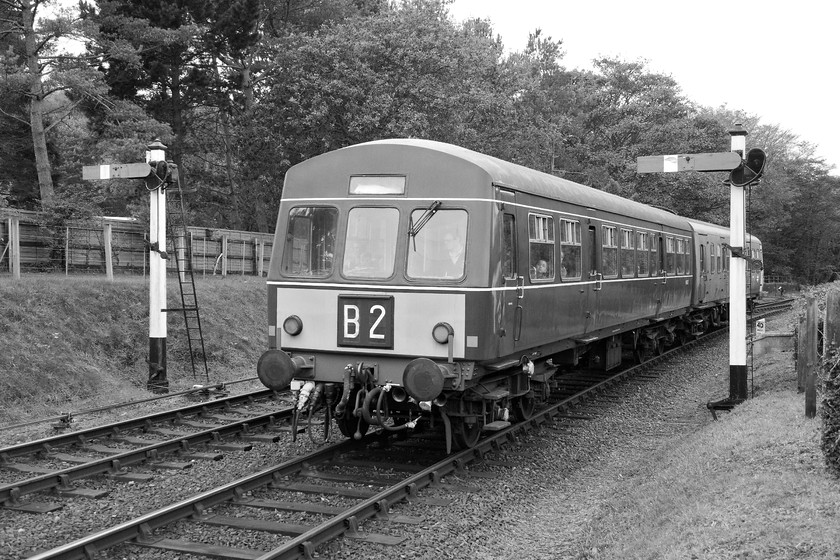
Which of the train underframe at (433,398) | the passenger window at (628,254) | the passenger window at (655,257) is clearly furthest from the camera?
the passenger window at (655,257)

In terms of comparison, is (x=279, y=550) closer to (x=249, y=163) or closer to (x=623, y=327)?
(x=623, y=327)

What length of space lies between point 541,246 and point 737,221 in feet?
12.8

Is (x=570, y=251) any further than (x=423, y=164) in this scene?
Yes

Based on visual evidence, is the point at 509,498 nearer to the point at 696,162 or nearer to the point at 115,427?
the point at 115,427

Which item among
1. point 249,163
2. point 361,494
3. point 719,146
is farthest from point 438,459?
point 719,146

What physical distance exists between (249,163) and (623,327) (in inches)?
742

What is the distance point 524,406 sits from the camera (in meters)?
10.8

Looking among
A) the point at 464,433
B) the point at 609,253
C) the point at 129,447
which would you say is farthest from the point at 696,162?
the point at 129,447

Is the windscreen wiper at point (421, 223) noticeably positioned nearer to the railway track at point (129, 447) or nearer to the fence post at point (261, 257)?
the railway track at point (129, 447)

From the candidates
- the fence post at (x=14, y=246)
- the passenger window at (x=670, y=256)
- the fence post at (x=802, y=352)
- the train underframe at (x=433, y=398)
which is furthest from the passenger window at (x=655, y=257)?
the fence post at (x=14, y=246)

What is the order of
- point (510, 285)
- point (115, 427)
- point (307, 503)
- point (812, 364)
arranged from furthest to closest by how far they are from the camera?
point (115, 427)
point (812, 364)
point (510, 285)
point (307, 503)

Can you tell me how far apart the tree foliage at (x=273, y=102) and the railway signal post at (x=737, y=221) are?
12.9 metres

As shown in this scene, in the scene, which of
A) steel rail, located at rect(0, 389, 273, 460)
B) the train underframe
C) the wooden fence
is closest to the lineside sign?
the train underframe

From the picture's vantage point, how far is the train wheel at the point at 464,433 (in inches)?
354
